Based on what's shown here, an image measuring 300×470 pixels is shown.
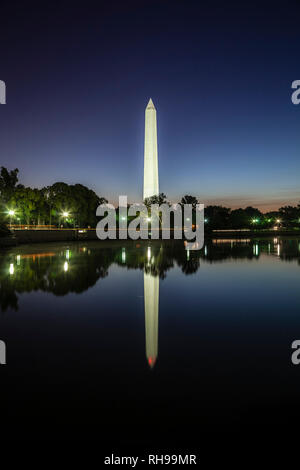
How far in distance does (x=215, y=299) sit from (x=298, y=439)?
439 cm

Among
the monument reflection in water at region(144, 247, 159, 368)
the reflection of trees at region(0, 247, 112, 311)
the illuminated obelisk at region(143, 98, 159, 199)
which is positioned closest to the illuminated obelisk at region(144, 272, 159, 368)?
the monument reflection in water at region(144, 247, 159, 368)

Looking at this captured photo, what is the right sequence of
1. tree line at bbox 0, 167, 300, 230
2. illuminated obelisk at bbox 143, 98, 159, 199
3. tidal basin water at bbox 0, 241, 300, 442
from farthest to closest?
illuminated obelisk at bbox 143, 98, 159, 199 → tree line at bbox 0, 167, 300, 230 → tidal basin water at bbox 0, 241, 300, 442

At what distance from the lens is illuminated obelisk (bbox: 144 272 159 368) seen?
3732 mm

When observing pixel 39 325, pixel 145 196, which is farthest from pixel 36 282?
pixel 145 196

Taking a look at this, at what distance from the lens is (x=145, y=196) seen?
52.7 m

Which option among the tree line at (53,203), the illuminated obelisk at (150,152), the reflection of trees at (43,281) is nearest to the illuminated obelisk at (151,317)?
the reflection of trees at (43,281)

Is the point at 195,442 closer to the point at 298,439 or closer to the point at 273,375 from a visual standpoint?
the point at 298,439

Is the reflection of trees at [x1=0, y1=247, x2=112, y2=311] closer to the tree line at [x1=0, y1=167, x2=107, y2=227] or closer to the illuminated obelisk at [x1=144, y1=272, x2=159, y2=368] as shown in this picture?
the illuminated obelisk at [x1=144, y1=272, x2=159, y2=368]

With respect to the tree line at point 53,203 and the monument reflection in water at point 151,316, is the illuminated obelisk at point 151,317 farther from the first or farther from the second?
the tree line at point 53,203

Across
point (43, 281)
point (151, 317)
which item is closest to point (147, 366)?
point (151, 317)

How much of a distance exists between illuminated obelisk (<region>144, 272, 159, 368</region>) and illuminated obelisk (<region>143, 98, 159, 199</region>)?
143 feet

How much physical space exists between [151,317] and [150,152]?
47.5 meters

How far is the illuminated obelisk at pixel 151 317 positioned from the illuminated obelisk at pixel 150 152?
143 feet

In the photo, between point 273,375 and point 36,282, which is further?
point 36,282
